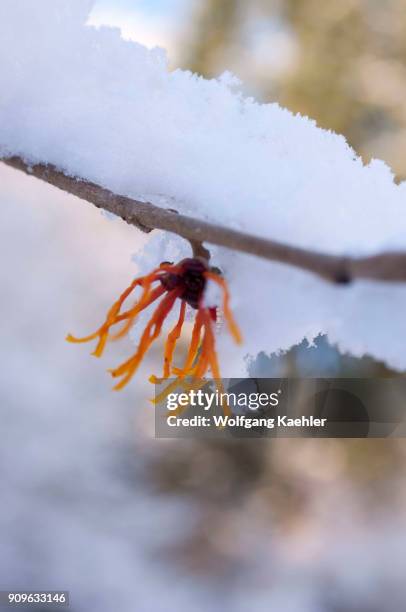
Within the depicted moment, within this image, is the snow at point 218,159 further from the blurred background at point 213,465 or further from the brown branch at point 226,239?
the blurred background at point 213,465

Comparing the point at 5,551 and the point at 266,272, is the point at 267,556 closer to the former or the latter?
the point at 5,551

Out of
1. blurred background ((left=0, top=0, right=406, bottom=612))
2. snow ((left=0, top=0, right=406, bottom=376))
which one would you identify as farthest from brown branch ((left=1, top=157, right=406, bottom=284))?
blurred background ((left=0, top=0, right=406, bottom=612))

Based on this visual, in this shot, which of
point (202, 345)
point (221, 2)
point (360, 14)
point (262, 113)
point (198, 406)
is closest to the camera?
point (202, 345)

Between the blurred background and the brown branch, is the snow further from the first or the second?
the blurred background

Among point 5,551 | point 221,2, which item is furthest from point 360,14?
point 5,551

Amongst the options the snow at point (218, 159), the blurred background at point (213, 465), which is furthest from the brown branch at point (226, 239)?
the blurred background at point (213, 465)

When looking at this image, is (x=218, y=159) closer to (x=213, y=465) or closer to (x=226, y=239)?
(x=226, y=239)

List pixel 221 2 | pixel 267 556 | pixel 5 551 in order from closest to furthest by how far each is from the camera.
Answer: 1. pixel 5 551
2. pixel 267 556
3. pixel 221 2
